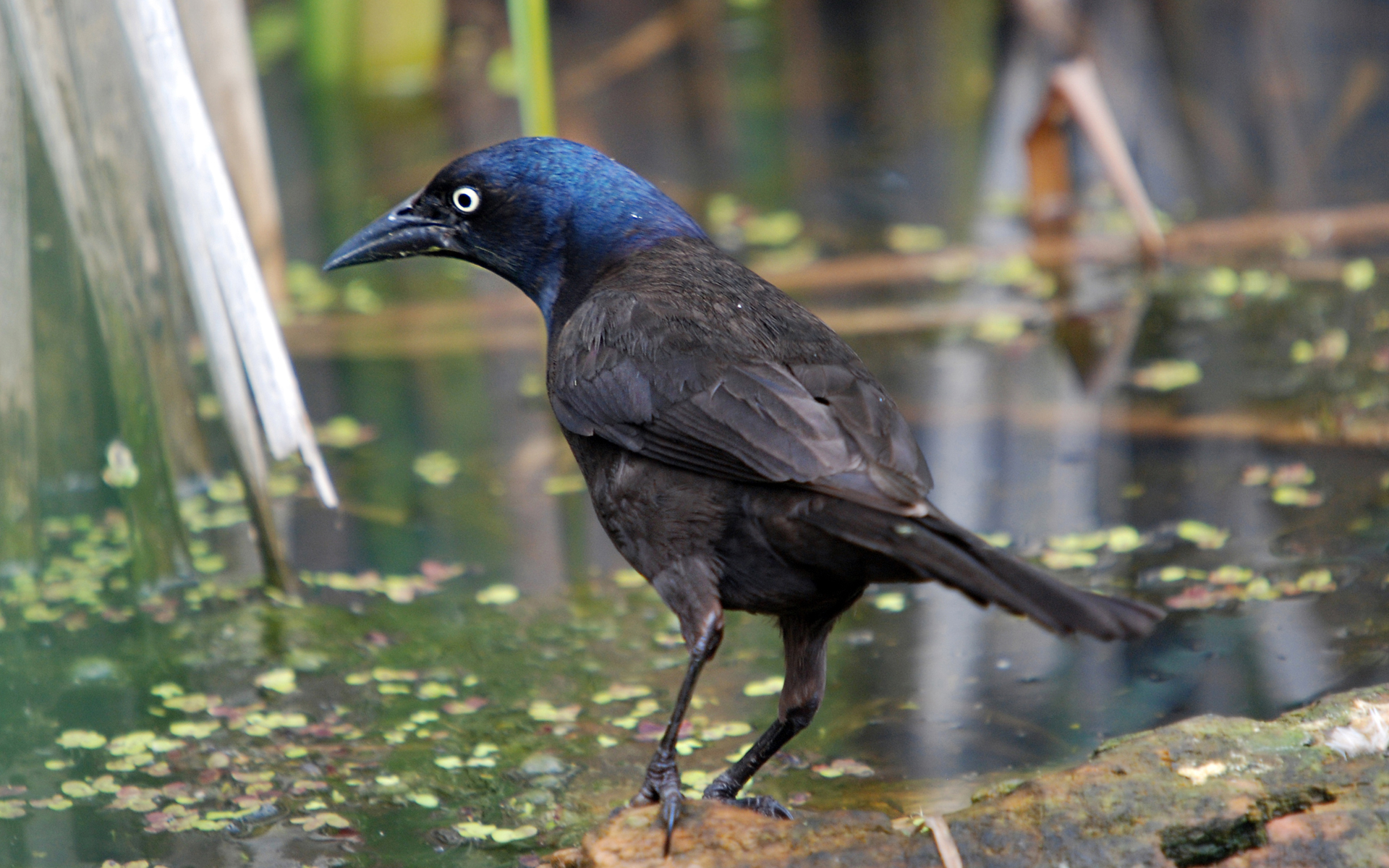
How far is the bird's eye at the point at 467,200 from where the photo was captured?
330cm

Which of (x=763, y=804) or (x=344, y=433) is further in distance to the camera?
(x=344, y=433)

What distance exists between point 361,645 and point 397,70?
6236 millimetres

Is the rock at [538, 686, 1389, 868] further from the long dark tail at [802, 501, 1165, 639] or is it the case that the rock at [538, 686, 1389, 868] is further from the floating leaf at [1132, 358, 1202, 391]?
the floating leaf at [1132, 358, 1202, 391]

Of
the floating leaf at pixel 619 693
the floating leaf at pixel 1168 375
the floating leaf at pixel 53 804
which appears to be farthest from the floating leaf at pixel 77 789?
the floating leaf at pixel 1168 375

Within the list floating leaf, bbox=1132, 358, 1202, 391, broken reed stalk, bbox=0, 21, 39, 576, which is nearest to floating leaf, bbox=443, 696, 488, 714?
broken reed stalk, bbox=0, 21, 39, 576

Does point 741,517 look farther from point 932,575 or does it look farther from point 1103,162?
point 1103,162

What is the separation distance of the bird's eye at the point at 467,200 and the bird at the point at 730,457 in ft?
0.38

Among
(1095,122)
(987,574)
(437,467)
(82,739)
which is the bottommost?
(82,739)

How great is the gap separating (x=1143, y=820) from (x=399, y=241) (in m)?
2.07

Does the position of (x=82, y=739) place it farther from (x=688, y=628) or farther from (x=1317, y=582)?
(x=1317, y=582)

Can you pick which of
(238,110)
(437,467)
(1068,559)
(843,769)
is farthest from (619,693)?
(238,110)

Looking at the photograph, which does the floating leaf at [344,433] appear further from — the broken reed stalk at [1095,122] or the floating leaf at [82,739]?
the broken reed stalk at [1095,122]

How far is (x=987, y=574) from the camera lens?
2.23m

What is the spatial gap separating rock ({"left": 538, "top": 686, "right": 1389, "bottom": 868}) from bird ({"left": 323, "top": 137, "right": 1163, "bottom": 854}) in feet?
0.38
